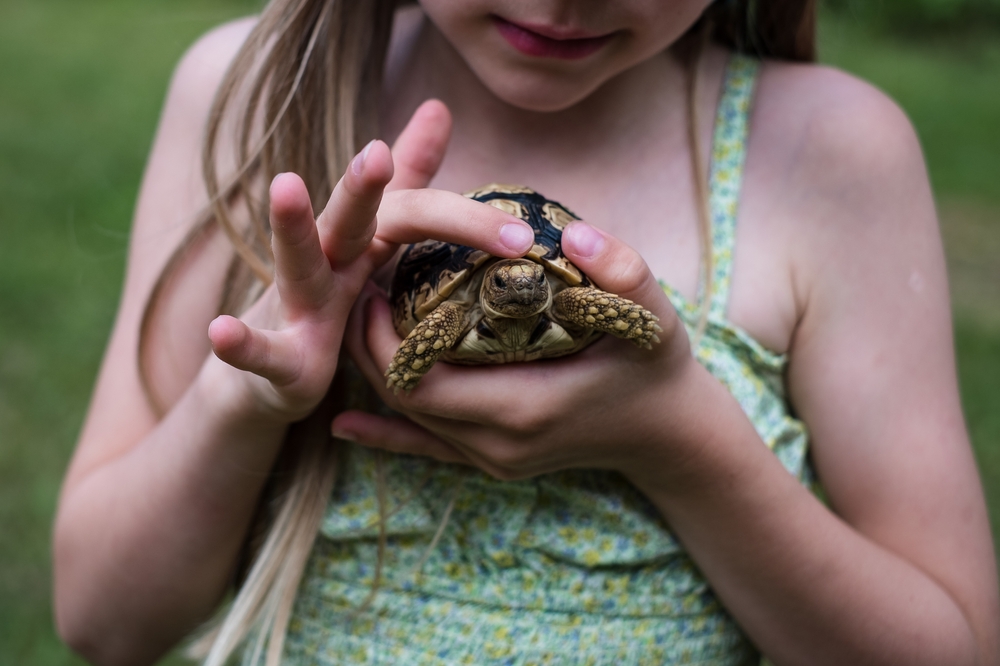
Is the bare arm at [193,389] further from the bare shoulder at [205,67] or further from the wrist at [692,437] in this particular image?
the wrist at [692,437]

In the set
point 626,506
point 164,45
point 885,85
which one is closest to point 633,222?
point 626,506

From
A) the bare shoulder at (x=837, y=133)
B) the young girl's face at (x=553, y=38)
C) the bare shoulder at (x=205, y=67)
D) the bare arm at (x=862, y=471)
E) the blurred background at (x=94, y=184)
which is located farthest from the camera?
the blurred background at (x=94, y=184)

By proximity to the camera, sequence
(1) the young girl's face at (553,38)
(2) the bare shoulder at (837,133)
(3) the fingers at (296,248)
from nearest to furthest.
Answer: (3) the fingers at (296,248) < (1) the young girl's face at (553,38) < (2) the bare shoulder at (837,133)

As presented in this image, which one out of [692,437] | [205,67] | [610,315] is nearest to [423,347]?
[610,315]

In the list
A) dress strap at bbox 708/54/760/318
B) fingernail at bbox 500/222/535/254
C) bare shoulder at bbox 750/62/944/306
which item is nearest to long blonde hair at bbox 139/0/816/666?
dress strap at bbox 708/54/760/318

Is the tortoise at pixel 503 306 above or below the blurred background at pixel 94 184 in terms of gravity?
above

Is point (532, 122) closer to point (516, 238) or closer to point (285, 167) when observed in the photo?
point (285, 167)

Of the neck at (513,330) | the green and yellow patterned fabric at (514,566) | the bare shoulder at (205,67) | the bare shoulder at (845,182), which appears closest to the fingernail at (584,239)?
the neck at (513,330)
